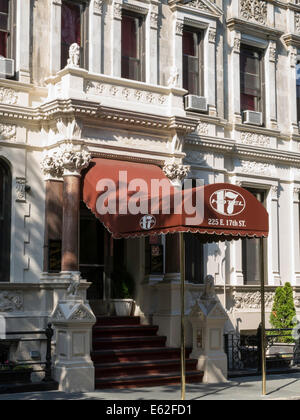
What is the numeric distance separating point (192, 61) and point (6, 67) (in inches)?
246

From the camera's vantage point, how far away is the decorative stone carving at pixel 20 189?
1744 cm

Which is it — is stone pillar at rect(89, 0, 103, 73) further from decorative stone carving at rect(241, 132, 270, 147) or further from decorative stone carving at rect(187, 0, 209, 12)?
decorative stone carving at rect(241, 132, 270, 147)

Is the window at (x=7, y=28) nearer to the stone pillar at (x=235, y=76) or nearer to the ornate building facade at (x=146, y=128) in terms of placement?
the ornate building facade at (x=146, y=128)

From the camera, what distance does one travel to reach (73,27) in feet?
62.6

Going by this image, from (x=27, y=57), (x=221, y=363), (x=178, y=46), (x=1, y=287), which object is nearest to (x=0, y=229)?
(x=1, y=287)

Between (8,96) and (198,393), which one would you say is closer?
(198,393)

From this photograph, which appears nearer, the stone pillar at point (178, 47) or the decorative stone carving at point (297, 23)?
the stone pillar at point (178, 47)

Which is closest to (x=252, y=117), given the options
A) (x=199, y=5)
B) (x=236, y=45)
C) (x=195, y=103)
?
(x=236, y=45)

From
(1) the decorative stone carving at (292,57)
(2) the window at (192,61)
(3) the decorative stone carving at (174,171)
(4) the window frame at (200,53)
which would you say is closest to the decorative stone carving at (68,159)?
(3) the decorative stone carving at (174,171)

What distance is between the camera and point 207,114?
2128cm

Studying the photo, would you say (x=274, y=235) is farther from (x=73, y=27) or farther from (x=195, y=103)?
(x=73, y=27)

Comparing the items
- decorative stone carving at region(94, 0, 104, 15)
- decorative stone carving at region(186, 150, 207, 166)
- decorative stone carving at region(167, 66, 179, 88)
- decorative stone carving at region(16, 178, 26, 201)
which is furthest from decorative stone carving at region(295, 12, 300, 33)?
decorative stone carving at region(16, 178, 26, 201)

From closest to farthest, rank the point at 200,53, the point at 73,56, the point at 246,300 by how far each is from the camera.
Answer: the point at 73,56
the point at 246,300
the point at 200,53

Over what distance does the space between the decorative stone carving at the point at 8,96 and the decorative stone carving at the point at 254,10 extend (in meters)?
8.63
